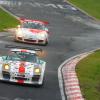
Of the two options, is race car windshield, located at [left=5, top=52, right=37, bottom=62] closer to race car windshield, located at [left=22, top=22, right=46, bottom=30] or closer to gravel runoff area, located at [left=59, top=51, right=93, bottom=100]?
gravel runoff area, located at [left=59, top=51, right=93, bottom=100]

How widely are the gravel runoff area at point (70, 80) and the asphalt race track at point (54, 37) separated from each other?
294mm

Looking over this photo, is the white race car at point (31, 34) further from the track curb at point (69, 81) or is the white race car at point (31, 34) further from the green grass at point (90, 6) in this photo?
the green grass at point (90, 6)

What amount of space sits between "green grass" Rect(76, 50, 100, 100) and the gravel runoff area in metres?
0.21

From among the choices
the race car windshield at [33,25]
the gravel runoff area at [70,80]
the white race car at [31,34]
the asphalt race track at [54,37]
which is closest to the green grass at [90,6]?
the asphalt race track at [54,37]

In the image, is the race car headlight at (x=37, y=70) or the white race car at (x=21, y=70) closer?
the white race car at (x=21, y=70)

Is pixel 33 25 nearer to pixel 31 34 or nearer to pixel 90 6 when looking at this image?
pixel 31 34

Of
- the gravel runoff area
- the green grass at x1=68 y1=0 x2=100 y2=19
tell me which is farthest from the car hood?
the green grass at x1=68 y1=0 x2=100 y2=19

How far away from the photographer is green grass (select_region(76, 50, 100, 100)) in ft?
57.0

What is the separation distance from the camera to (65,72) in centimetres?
2155

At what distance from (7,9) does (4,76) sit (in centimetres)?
3229

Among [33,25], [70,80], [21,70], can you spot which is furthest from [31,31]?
[21,70]

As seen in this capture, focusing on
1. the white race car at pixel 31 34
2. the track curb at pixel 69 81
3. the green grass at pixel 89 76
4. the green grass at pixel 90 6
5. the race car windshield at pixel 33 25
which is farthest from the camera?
the green grass at pixel 90 6

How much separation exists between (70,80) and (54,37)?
53.2ft

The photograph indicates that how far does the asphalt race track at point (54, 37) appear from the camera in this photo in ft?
56.1
